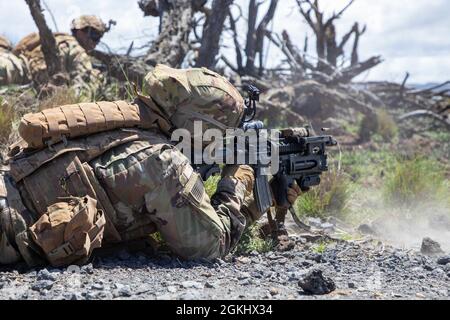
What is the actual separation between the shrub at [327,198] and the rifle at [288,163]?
1689 mm

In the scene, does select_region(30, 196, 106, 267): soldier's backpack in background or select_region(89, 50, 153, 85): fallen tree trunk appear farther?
select_region(89, 50, 153, 85): fallen tree trunk

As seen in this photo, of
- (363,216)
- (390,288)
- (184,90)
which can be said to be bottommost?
(363,216)

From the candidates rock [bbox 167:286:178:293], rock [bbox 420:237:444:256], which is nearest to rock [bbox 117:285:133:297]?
rock [bbox 167:286:178:293]

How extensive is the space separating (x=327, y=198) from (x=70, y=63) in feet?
11.5

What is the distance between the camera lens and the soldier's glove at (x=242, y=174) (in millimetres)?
4035

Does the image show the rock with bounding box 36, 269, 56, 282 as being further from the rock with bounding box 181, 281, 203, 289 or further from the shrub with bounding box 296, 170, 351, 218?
the shrub with bounding box 296, 170, 351, 218

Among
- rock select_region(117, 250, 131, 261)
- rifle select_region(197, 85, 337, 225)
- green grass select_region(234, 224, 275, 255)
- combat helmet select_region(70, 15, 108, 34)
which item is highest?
combat helmet select_region(70, 15, 108, 34)

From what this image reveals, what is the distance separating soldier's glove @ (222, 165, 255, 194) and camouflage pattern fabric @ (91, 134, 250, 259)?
1.37 feet

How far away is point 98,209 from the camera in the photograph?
3436 millimetres

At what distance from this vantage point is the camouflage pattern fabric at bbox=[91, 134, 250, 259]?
3473mm

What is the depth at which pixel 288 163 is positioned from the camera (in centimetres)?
441

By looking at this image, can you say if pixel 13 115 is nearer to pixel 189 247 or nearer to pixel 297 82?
pixel 189 247

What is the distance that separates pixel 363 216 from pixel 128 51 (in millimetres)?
3795
